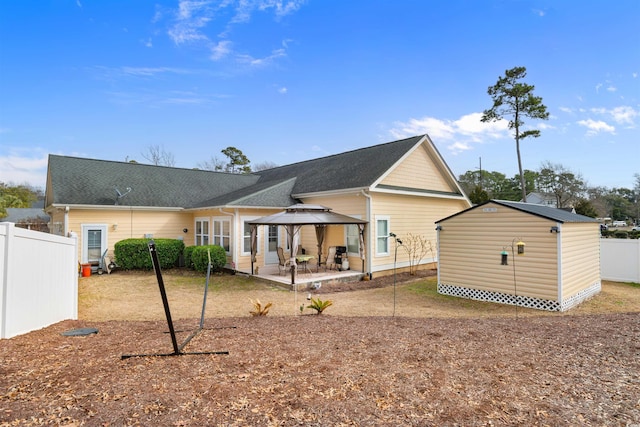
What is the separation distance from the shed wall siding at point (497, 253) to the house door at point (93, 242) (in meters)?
14.2

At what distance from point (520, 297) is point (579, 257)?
2.30m

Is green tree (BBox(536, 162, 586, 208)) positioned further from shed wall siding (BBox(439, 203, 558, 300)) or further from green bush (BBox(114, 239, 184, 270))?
green bush (BBox(114, 239, 184, 270))

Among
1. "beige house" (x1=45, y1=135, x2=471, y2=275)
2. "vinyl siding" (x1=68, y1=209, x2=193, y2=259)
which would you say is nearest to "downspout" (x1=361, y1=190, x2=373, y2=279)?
"beige house" (x1=45, y1=135, x2=471, y2=275)

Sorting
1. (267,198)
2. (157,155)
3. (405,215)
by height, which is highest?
(157,155)

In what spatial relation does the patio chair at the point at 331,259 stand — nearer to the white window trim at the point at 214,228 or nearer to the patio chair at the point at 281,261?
the patio chair at the point at 281,261

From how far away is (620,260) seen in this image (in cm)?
1231

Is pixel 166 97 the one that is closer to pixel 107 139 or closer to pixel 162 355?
pixel 107 139

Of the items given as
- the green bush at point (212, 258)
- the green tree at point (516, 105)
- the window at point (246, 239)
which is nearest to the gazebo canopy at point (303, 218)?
the window at point (246, 239)

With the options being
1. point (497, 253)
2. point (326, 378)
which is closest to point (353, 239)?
point (497, 253)

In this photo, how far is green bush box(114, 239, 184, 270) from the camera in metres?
14.0

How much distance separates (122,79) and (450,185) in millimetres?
19350

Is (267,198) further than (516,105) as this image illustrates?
No

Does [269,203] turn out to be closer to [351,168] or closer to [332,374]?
[351,168]

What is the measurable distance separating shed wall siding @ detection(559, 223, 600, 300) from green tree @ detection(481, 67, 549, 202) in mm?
16922
